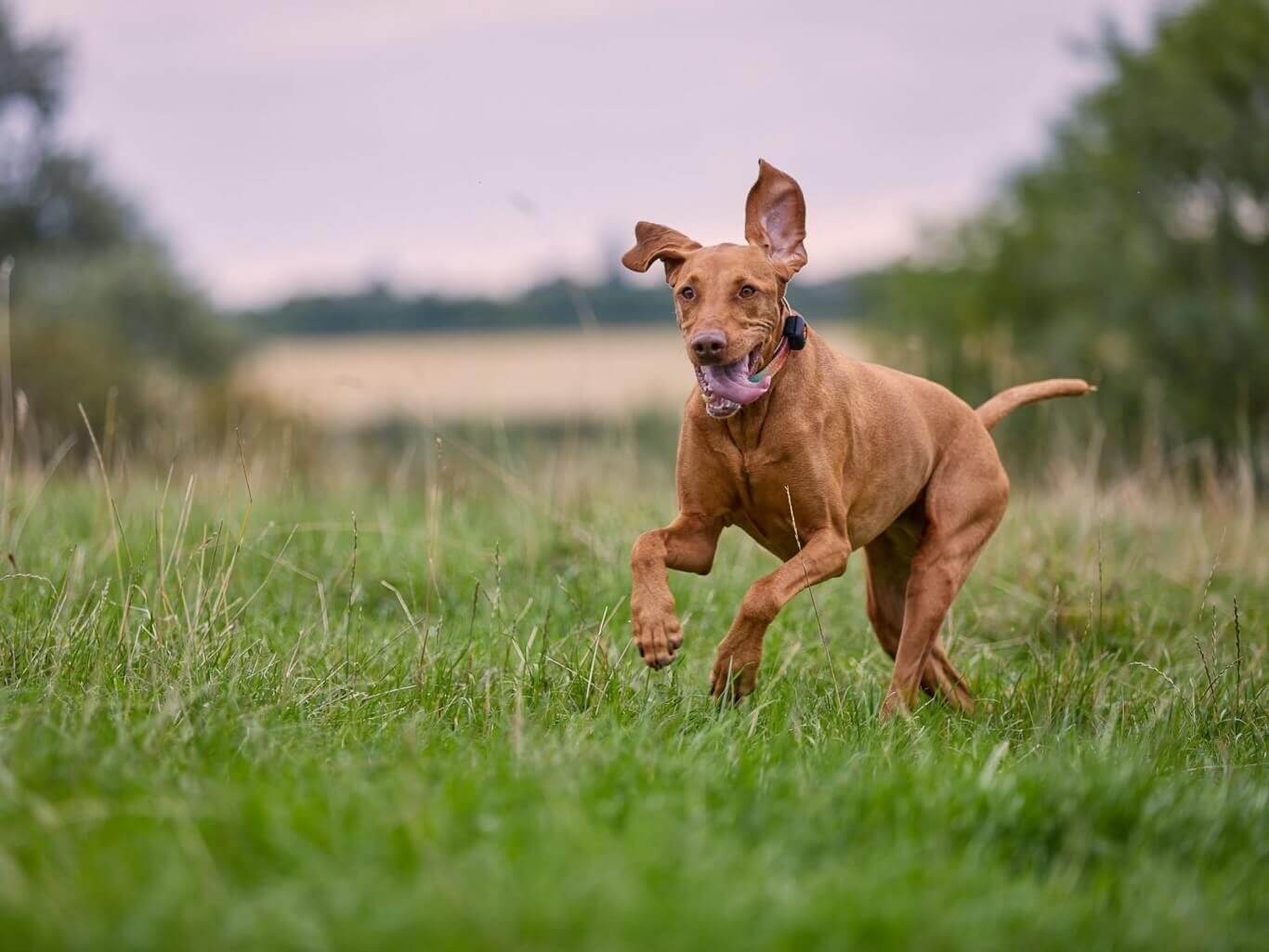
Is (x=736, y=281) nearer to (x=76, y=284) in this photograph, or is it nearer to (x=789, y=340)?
(x=789, y=340)

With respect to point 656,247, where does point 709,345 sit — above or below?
below

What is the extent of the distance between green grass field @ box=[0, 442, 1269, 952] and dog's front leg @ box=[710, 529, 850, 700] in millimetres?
149

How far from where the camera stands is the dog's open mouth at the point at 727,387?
4262mm

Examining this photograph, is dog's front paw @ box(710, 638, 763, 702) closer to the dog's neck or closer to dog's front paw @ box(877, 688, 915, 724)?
dog's front paw @ box(877, 688, 915, 724)

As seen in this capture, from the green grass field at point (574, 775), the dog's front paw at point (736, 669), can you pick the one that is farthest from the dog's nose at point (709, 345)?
the green grass field at point (574, 775)

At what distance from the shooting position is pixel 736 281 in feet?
14.5

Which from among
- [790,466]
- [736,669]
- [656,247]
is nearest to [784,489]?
[790,466]

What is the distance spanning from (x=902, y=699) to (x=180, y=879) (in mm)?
2856

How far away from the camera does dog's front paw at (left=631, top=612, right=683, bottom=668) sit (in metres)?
4.19

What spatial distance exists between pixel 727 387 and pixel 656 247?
80 cm

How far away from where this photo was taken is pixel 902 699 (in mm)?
4734

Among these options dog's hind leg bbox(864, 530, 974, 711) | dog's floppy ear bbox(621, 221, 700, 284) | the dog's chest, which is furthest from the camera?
dog's hind leg bbox(864, 530, 974, 711)

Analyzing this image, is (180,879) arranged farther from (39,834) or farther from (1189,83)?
(1189,83)

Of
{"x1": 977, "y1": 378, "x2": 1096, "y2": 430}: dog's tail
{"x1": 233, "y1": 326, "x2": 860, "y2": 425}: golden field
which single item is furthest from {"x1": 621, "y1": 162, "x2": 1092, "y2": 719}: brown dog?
{"x1": 233, "y1": 326, "x2": 860, "y2": 425}: golden field
